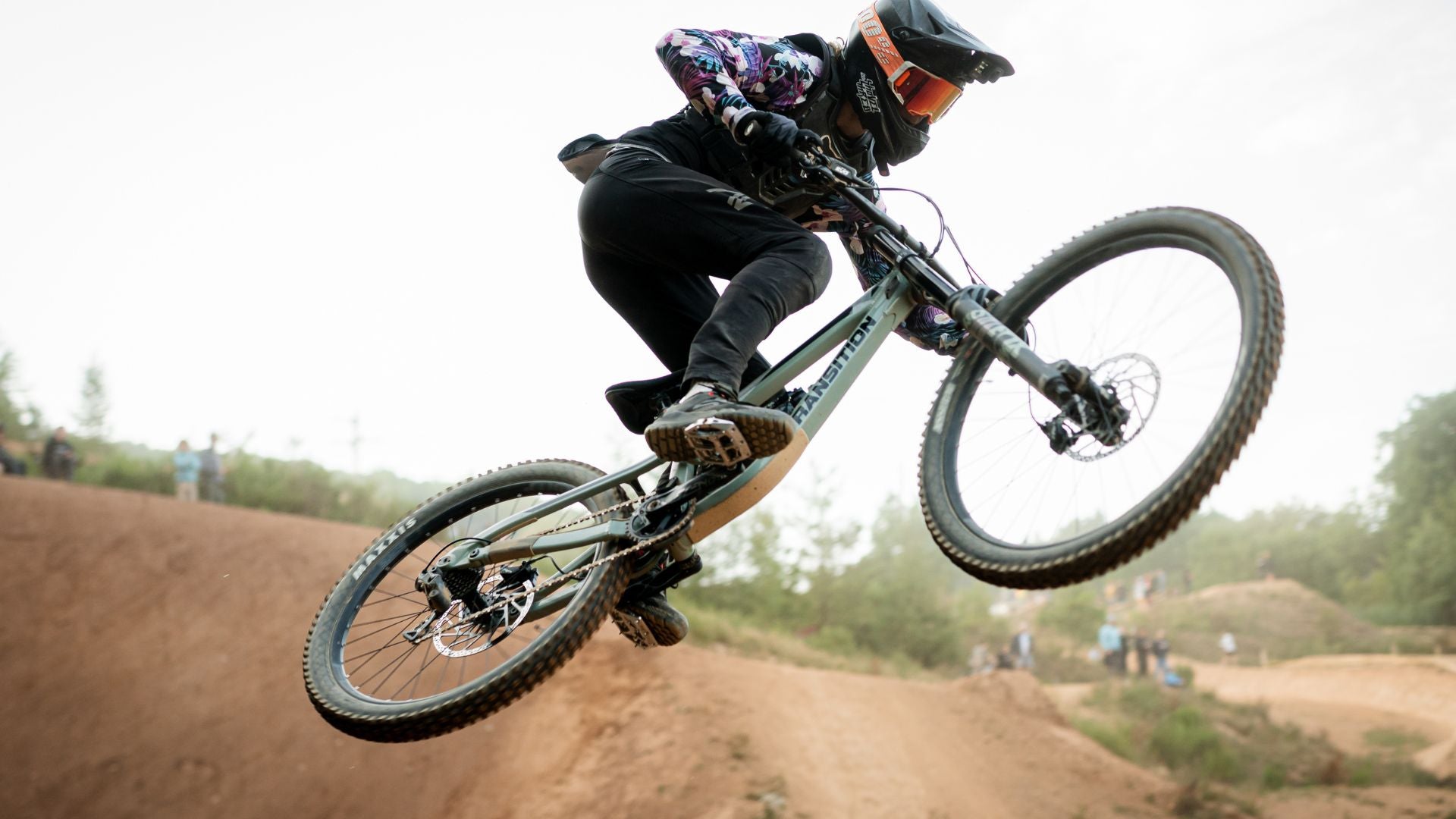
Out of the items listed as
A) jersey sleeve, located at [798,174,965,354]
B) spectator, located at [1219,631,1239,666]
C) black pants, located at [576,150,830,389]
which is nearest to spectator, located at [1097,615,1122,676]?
spectator, located at [1219,631,1239,666]

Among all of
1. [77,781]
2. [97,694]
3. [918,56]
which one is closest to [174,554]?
[97,694]

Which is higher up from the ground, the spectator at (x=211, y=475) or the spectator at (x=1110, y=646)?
the spectator at (x=211, y=475)

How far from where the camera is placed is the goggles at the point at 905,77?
3736 millimetres

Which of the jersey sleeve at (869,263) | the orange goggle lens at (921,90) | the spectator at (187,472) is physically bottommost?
the jersey sleeve at (869,263)

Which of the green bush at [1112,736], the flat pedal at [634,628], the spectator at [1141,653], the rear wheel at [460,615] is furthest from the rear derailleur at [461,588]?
the spectator at [1141,653]

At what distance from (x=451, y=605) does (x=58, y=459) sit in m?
19.8

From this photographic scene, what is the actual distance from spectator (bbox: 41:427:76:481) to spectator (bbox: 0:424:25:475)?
48 cm

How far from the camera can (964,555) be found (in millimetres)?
3168

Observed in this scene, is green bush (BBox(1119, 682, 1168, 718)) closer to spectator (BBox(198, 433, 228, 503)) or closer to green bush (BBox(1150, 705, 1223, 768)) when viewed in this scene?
green bush (BBox(1150, 705, 1223, 768))

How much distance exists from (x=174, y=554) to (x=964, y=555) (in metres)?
14.6

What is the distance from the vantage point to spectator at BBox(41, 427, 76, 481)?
62.3ft

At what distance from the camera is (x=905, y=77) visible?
3.75 meters

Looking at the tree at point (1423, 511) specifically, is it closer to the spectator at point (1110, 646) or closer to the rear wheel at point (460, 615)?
the spectator at point (1110, 646)

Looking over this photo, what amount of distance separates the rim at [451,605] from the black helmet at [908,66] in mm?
2023
